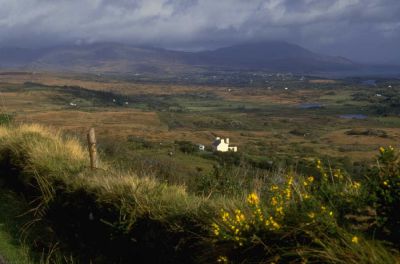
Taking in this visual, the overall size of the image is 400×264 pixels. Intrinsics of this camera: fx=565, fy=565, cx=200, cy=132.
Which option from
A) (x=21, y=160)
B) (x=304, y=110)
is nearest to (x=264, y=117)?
(x=304, y=110)

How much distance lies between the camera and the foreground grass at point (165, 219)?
4.43 m

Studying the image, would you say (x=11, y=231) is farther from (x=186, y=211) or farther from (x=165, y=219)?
(x=186, y=211)

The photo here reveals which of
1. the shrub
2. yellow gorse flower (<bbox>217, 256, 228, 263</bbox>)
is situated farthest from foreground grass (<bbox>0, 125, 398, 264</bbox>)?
the shrub

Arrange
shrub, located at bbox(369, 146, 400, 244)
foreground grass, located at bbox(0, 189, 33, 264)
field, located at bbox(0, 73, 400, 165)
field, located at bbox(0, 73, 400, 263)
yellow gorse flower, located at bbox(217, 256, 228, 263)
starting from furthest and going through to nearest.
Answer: field, located at bbox(0, 73, 400, 165)
foreground grass, located at bbox(0, 189, 33, 264)
yellow gorse flower, located at bbox(217, 256, 228, 263)
field, located at bbox(0, 73, 400, 263)
shrub, located at bbox(369, 146, 400, 244)

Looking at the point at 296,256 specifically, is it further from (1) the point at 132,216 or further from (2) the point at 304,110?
(2) the point at 304,110

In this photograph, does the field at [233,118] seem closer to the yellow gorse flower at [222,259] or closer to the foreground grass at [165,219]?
the foreground grass at [165,219]

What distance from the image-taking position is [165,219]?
6066 millimetres

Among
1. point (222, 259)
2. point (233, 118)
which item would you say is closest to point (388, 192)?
point (222, 259)

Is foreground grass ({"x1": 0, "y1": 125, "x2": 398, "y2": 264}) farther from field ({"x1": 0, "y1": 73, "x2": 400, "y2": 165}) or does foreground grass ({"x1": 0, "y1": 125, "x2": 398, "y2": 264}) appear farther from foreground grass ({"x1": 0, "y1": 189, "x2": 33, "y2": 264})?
field ({"x1": 0, "y1": 73, "x2": 400, "y2": 165})

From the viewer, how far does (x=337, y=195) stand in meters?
4.82

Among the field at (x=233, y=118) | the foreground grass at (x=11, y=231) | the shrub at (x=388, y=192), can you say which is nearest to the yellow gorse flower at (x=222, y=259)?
the shrub at (x=388, y=192)

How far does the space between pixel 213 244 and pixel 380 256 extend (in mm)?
1657

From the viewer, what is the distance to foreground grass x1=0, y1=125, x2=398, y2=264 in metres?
4.43

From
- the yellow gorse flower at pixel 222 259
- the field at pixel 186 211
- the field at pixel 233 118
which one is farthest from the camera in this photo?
the field at pixel 233 118
